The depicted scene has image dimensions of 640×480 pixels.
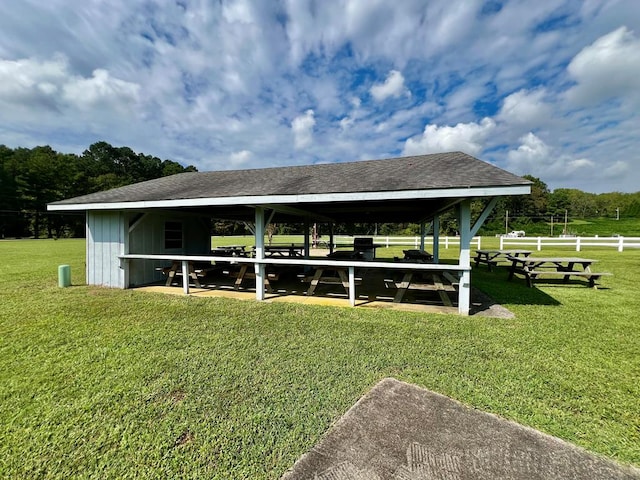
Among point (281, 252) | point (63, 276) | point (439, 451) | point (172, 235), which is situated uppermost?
point (172, 235)

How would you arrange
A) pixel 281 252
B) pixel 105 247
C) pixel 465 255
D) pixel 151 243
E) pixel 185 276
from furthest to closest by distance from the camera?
pixel 281 252 → pixel 151 243 → pixel 105 247 → pixel 185 276 → pixel 465 255

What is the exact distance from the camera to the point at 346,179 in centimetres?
626

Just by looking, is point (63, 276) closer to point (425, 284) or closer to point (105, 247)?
point (105, 247)

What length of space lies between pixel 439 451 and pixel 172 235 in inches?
365

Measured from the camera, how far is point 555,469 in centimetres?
191

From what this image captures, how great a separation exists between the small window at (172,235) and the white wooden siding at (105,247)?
57.4 inches

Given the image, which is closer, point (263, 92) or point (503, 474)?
point (503, 474)

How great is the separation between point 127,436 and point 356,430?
5.84 ft

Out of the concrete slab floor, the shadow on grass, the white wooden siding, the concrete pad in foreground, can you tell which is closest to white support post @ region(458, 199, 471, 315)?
the concrete slab floor

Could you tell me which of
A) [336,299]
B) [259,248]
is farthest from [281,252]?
[336,299]

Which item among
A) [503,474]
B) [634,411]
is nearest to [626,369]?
[634,411]

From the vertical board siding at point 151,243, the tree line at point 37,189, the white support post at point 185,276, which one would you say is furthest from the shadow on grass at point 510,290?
the tree line at point 37,189

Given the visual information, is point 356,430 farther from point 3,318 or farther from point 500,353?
point 3,318

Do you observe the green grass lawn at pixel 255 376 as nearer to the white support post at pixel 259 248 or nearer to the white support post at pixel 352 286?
the white support post at pixel 352 286
